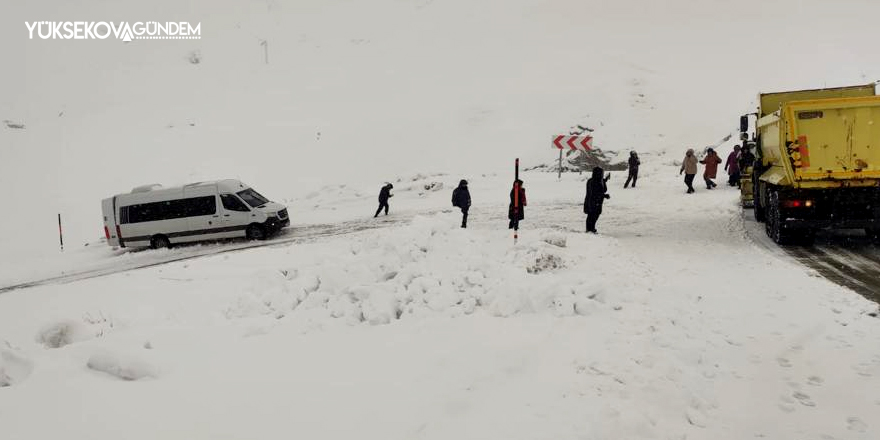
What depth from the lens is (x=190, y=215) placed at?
17422mm

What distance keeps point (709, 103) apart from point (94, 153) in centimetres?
3682

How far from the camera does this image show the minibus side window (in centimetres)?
1728

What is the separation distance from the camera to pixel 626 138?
96.5ft

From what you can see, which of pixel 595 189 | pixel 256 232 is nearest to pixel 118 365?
pixel 595 189

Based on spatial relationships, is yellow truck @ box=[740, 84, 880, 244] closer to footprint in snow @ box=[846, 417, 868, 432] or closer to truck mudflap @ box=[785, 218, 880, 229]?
truck mudflap @ box=[785, 218, 880, 229]

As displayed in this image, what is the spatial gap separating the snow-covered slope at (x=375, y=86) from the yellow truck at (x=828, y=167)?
59.7 ft

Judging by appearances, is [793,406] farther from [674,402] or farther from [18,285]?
[18,285]

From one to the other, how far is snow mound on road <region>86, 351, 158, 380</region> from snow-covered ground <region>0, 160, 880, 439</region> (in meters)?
0.02

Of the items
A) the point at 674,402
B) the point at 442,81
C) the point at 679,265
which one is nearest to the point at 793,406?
the point at 674,402

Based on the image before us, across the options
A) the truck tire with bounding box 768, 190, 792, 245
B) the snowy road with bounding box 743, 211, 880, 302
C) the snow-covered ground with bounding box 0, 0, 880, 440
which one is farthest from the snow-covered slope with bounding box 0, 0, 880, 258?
the snowy road with bounding box 743, 211, 880, 302

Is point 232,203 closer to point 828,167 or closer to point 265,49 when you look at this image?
point 828,167

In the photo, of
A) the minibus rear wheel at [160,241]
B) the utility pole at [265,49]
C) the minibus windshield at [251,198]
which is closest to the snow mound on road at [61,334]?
the minibus windshield at [251,198]

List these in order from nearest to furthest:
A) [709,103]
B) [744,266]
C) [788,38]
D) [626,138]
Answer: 1. [744,266]
2. [626,138]
3. [709,103]
4. [788,38]

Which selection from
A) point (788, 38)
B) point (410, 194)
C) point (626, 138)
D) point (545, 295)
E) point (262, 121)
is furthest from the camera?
point (788, 38)
